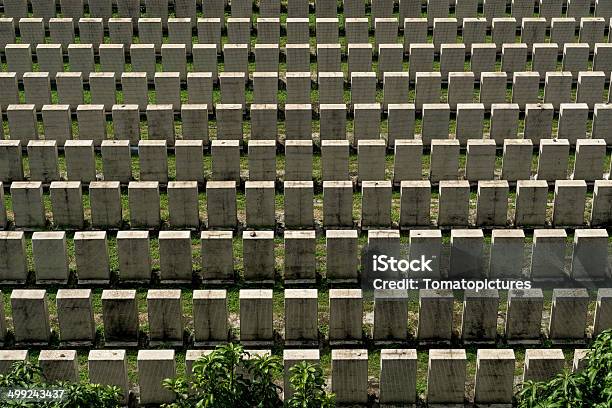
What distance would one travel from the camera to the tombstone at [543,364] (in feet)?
48.4

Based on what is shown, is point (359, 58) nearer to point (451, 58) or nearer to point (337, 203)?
point (451, 58)

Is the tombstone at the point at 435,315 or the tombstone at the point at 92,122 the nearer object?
the tombstone at the point at 435,315

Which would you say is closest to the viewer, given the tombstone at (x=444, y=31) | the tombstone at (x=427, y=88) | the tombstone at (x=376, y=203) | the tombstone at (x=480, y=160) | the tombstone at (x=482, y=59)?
the tombstone at (x=376, y=203)

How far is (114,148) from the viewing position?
19422 mm

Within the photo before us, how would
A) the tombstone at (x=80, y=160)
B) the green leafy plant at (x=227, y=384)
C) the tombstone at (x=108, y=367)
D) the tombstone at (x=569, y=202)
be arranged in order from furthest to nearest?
the tombstone at (x=80, y=160)
the tombstone at (x=569, y=202)
the tombstone at (x=108, y=367)
the green leafy plant at (x=227, y=384)

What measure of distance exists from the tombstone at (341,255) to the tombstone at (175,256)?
207 cm

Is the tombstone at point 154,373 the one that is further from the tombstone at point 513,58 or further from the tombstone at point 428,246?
the tombstone at point 513,58

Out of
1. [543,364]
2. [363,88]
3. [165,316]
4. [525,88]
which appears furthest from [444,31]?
[543,364]

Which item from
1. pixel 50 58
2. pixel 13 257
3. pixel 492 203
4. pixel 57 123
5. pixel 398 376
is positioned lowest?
pixel 398 376

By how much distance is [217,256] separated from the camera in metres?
17.2

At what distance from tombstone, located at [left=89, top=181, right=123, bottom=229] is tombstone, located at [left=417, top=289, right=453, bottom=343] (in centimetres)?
524

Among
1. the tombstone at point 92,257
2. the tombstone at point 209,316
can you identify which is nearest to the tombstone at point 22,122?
the tombstone at point 92,257

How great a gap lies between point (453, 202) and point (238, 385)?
664cm

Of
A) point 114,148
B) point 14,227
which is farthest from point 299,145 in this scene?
point 14,227
